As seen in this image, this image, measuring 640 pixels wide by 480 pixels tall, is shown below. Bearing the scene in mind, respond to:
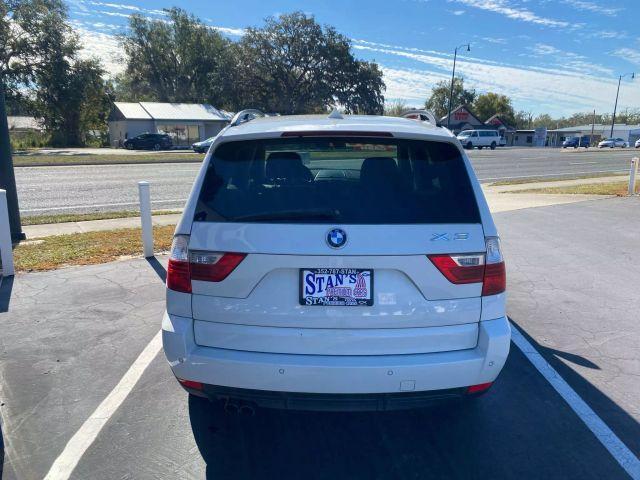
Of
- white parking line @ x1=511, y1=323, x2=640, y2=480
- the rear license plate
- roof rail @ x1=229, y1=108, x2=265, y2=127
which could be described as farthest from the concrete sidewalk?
the rear license plate

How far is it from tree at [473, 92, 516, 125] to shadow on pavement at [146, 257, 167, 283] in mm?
105225

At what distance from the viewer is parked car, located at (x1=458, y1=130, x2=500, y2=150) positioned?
2105 inches

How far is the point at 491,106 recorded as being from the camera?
104188 millimetres

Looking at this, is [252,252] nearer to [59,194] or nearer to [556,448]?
[556,448]

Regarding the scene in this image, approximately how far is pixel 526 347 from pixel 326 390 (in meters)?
2.59

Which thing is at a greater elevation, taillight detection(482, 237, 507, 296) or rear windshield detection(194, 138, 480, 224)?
rear windshield detection(194, 138, 480, 224)

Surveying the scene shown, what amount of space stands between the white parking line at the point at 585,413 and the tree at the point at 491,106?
4205 inches

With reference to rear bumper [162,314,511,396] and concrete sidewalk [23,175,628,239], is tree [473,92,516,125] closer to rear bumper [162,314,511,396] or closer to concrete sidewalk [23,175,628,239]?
concrete sidewalk [23,175,628,239]

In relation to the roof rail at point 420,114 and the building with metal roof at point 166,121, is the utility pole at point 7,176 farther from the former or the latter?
the building with metal roof at point 166,121

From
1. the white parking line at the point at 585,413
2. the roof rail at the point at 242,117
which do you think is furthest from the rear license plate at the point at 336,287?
the white parking line at the point at 585,413

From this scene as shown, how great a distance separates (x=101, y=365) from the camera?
412 cm

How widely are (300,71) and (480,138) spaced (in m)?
21.4

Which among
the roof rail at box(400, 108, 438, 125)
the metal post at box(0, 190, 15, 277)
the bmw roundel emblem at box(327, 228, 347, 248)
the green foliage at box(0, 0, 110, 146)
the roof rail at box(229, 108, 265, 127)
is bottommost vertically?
the metal post at box(0, 190, 15, 277)

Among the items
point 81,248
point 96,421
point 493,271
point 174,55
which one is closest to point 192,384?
point 96,421
